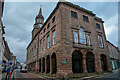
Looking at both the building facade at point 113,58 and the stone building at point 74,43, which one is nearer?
the stone building at point 74,43

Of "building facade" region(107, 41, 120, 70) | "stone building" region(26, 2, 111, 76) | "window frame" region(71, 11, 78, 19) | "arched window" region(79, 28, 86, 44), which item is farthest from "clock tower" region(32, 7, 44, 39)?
"building facade" region(107, 41, 120, 70)

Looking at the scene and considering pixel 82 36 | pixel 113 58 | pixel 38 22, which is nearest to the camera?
pixel 82 36

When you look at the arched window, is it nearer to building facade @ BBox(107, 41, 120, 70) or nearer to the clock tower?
building facade @ BBox(107, 41, 120, 70)

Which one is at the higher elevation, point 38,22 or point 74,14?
point 38,22

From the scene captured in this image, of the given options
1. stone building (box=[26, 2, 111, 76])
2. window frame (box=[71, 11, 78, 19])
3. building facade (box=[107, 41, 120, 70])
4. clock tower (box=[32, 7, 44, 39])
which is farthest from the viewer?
clock tower (box=[32, 7, 44, 39])

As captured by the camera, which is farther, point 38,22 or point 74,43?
point 38,22

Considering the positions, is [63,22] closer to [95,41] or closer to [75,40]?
[75,40]

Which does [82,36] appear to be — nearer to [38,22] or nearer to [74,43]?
[74,43]

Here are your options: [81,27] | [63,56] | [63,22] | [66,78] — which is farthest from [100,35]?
[66,78]

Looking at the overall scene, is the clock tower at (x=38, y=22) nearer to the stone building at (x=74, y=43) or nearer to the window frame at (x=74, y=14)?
the stone building at (x=74, y=43)

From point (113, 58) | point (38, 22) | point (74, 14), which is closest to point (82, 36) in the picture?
point (74, 14)

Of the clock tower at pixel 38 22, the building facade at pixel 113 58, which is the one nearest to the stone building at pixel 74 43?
the building facade at pixel 113 58

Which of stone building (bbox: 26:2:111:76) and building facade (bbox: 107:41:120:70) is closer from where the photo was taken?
stone building (bbox: 26:2:111:76)

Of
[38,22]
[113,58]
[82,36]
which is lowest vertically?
[113,58]
